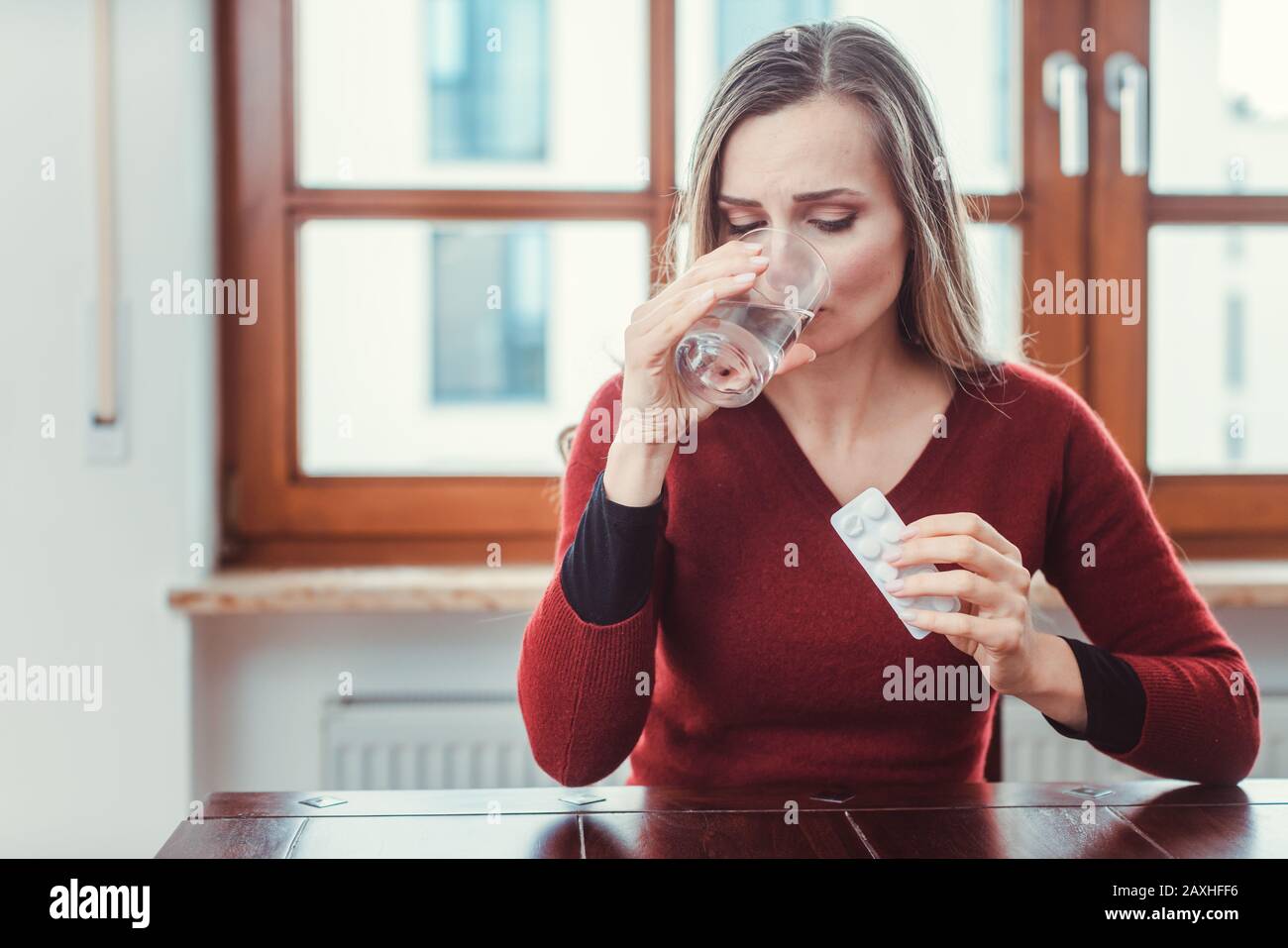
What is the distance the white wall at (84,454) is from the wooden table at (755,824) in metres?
0.89

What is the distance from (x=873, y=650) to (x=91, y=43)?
1.41 m

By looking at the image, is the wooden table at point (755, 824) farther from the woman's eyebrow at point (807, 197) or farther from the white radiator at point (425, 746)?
the white radiator at point (425, 746)

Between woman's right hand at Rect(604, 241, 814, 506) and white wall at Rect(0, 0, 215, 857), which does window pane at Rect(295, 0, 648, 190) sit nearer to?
white wall at Rect(0, 0, 215, 857)

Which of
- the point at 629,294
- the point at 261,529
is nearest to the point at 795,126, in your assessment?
the point at 629,294

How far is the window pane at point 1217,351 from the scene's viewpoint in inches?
80.5

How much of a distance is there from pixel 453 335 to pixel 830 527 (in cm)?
103

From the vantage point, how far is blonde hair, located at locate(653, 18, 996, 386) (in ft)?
3.62

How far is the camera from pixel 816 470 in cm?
121

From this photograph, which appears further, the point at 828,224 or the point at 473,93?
the point at 473,93

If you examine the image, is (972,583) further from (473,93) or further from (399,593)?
(473,93)

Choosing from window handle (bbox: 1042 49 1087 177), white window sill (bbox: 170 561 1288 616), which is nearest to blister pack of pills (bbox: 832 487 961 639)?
white window sill (bbox: 170 561 1288 616)

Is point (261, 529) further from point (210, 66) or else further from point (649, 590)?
point (649, 590)

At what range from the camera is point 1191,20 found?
201 centimetres

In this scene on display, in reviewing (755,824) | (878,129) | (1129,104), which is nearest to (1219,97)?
(1129,104)
